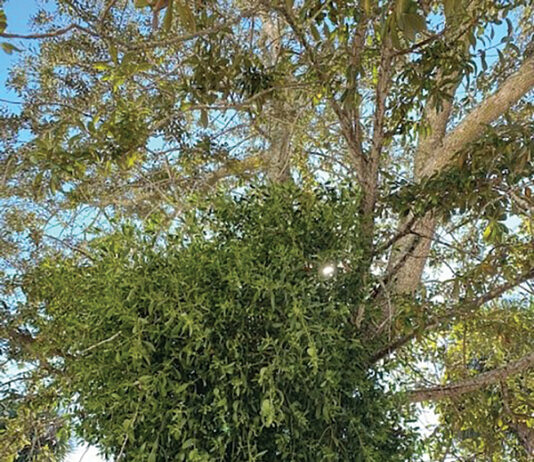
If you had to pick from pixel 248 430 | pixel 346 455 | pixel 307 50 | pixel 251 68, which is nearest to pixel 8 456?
pixel 248 430

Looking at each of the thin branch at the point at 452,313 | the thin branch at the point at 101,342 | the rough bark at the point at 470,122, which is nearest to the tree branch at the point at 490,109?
the rough bark at the point at 470,122

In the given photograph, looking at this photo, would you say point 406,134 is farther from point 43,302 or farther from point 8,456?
point 8,456

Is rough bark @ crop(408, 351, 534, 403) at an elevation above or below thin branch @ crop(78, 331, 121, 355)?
above

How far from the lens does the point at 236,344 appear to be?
1140 millimetres

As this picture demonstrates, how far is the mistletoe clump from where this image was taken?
111 centimetres

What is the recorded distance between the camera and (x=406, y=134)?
5.44 ft

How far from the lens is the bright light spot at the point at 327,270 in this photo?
1.25m

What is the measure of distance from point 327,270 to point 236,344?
270mm

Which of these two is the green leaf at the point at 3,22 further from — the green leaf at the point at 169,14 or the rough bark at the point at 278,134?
the rough bark at the point at 278,134

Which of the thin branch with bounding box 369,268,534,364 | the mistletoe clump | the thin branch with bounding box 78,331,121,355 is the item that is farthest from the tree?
the thin branch with bounding box 78,331,121,355

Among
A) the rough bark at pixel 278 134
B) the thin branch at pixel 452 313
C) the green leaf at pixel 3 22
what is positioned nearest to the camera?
the green leaf at pixel 3 22

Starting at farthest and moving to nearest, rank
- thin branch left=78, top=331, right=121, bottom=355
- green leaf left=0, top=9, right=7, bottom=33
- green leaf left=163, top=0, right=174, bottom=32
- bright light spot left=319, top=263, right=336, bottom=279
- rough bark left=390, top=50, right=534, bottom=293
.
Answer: rough bark left=390, top=50, right=534, bottom=293 → bright light spot left=319, top=263, right=336, bottom=279 → thin branch left=78, top=331, right=121, bottom=355 → green leaf left=0, top=9, right=7, bottom=33 → green leaf left=163, top=0, right=174, bottom=32

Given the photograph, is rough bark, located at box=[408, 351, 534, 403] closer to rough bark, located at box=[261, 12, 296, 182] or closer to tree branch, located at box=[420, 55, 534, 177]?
rough bark, located at box=[261, 12, 296, 182]

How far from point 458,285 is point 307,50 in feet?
2.36
